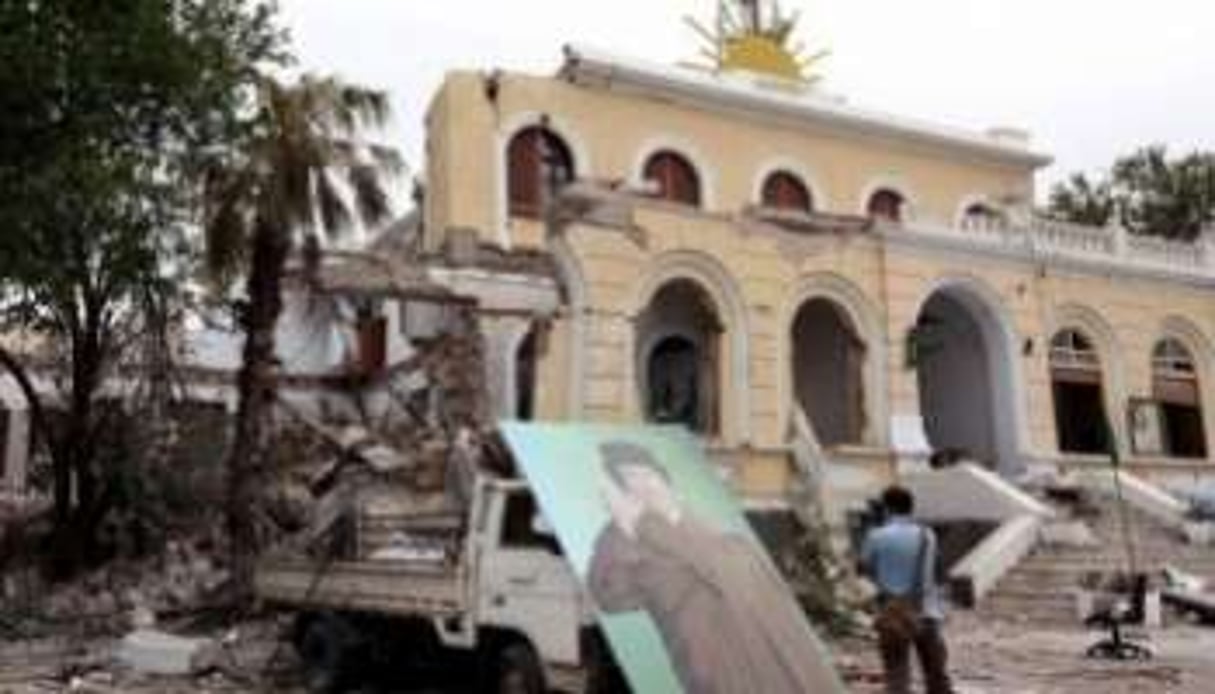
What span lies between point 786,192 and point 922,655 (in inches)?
828

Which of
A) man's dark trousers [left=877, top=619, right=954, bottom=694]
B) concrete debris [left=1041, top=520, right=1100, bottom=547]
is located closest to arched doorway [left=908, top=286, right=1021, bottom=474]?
concrete debris [left=1041, top=520, right=1100, bottom=547]

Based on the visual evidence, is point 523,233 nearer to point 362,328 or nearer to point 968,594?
point 362,328

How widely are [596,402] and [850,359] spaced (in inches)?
229

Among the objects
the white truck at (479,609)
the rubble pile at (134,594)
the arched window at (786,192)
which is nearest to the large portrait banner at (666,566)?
the white truck at (479,609)

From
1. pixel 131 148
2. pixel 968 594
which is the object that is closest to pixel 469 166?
pixel 131 148

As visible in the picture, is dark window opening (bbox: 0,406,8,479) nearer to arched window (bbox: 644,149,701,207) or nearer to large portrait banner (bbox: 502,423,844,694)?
arched window (bbox: 644,149,701,207)

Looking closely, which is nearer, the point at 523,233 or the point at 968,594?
the point at 968,594

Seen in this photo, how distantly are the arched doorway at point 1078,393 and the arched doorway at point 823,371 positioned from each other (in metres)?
4.19

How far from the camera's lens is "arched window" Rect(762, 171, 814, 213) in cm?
3072

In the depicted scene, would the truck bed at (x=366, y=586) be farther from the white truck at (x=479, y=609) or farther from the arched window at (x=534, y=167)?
the arched window at (x=534, y=167)

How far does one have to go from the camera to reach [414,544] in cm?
1349

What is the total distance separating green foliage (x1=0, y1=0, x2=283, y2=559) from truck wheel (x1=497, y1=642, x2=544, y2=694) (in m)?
7.01

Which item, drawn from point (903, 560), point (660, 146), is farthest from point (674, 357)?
point (903, 560)

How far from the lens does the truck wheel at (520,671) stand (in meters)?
11.1
